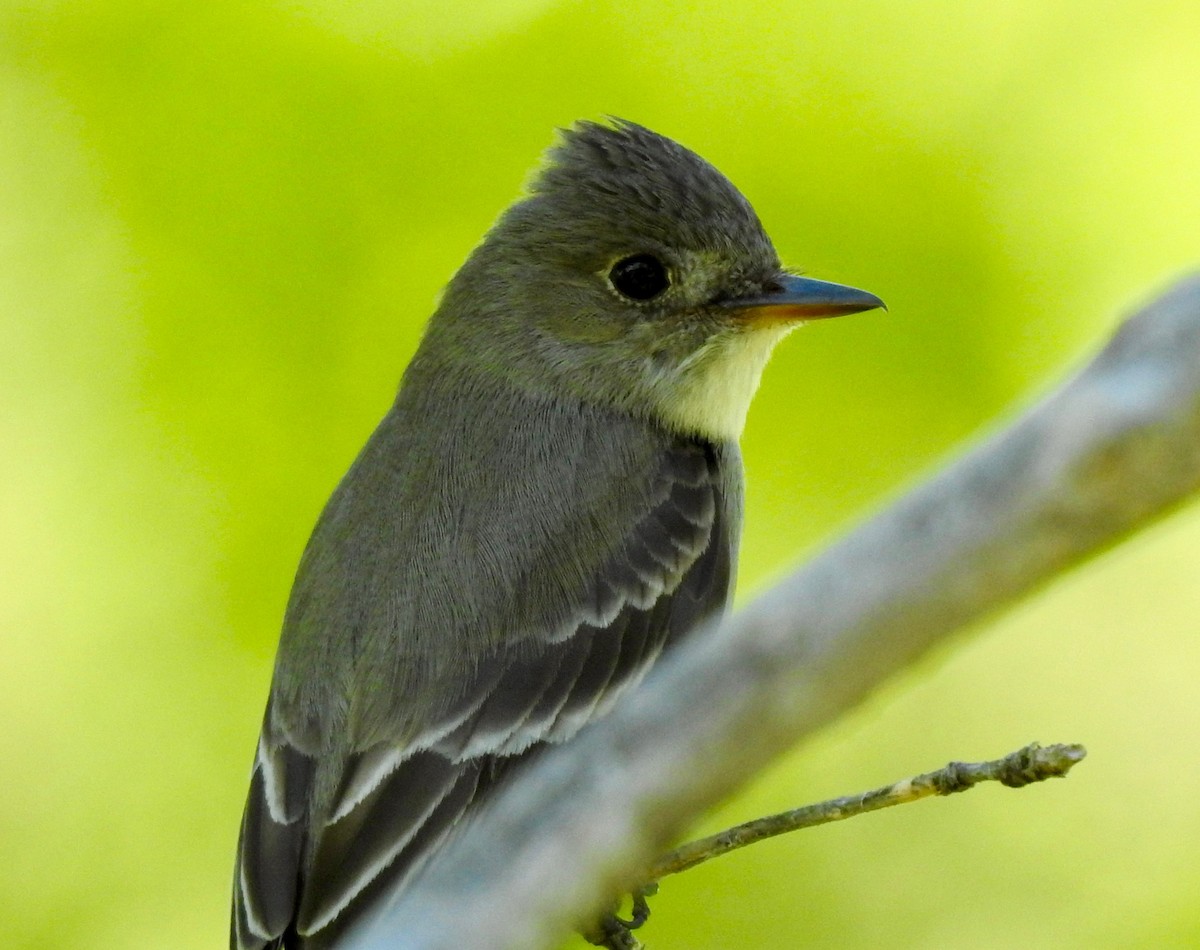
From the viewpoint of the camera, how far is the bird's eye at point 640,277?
405 cm

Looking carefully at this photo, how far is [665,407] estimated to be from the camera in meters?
3.93

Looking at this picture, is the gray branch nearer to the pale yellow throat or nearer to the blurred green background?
the pale yellow throat

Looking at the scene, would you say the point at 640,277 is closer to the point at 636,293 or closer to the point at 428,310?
the point at 636,293

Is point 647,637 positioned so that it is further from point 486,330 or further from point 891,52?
point 891,52

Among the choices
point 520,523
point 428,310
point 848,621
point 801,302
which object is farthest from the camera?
point 428,310

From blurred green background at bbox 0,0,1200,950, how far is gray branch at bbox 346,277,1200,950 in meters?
3.82

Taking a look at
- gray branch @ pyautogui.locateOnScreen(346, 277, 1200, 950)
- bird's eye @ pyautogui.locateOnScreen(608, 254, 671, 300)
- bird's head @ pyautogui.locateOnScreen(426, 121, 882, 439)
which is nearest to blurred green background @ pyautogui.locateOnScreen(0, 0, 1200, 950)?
bird's head @ pyautogui.locateOnScreen(426, 121, 882, 439)

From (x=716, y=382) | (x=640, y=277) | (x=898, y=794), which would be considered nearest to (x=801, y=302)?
(x=716, y=382)

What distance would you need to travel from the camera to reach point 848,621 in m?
1.00

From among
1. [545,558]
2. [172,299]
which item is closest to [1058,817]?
[545,558]

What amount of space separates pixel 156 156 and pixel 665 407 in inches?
87.3

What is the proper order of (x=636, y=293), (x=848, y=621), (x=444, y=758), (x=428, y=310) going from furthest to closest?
(x=428, y=310), (x=636, y=293), (x=444, y=758), (x=848, y=621)

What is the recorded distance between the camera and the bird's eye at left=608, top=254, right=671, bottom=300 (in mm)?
4047

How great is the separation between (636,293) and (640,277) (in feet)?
0.14
